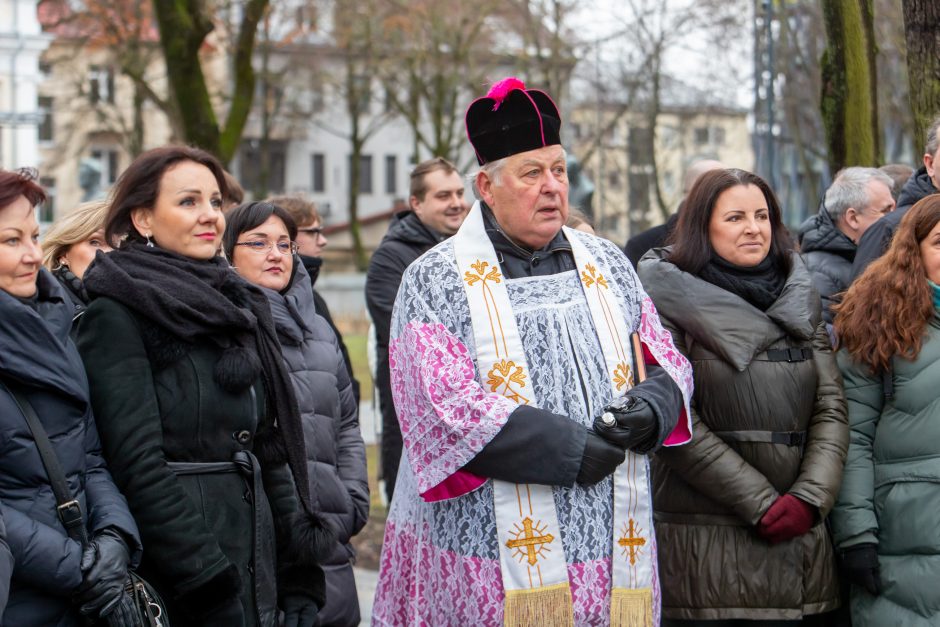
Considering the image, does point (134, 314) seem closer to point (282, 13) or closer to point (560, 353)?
point (560, 353)

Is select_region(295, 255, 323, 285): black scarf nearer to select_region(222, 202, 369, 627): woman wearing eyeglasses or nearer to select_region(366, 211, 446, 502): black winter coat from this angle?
select_region(366, 211, 446, 502): black winter coat

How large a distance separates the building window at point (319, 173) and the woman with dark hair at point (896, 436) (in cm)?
6451

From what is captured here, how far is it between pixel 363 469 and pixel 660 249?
60.2 inches

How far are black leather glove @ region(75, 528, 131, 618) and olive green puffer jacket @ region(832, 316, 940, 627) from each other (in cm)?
262

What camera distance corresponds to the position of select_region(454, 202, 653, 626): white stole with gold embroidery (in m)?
3.88

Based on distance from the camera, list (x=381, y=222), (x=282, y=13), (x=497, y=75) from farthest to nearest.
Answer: (x=381, y=222), (x=497, y=75), (x=282, y=13)

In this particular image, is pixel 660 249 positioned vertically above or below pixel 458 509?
above

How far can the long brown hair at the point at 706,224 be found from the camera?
15.9 ft

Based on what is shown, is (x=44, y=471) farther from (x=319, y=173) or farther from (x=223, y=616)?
(x=319, y=173)

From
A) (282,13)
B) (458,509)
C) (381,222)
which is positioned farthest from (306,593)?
(381,222)

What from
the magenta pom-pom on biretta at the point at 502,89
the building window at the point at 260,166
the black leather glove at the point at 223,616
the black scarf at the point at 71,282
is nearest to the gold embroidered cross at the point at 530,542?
the black leather glove at the point at 223,616

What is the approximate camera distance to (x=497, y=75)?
165 ft

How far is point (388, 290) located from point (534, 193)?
10.3 ft

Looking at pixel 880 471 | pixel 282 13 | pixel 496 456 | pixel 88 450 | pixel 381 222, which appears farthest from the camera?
pixel 381 222
